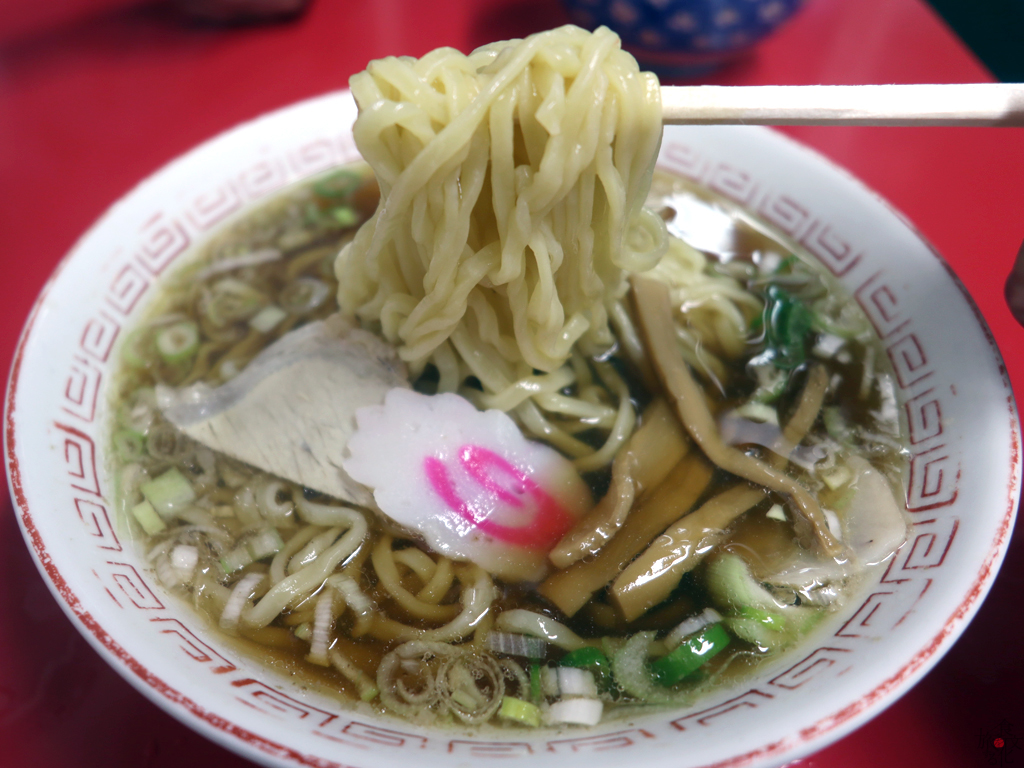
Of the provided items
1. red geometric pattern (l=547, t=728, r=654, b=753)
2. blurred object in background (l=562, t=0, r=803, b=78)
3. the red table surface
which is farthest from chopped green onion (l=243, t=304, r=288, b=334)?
blurred object in background (l=562, t=0, r=803, b=78)

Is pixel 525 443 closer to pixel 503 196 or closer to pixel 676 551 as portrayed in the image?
pixel 676 551

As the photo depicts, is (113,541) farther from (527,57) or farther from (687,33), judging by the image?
(687,33)

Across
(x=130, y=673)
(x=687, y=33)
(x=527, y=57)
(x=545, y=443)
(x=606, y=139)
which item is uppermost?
(x=687, y=33)

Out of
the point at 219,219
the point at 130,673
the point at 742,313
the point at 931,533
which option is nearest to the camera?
the point at 130,673

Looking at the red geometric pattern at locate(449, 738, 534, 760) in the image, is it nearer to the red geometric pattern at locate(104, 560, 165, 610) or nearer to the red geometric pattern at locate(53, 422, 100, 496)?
the red geometric pattern at locate(104, 560, 165, 610)

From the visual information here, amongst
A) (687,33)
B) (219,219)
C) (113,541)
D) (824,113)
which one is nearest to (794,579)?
(824,113)

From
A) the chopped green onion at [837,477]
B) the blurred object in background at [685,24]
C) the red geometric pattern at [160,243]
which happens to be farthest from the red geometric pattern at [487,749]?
the blurred object in background at [685,24]
